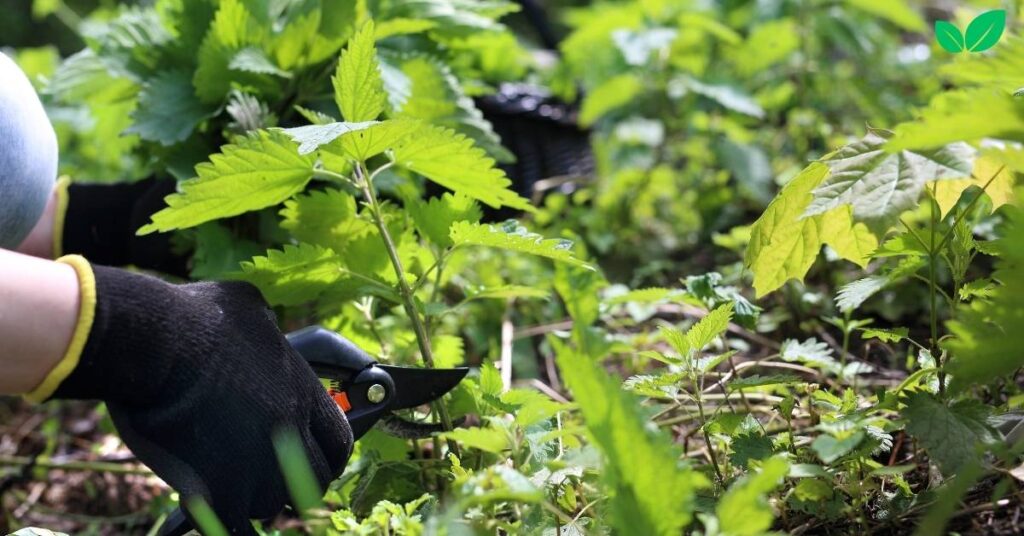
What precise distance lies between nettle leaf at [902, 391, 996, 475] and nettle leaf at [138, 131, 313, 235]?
0.61m

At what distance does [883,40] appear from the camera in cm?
237

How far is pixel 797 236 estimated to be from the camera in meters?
0.92

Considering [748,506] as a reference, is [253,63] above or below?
above

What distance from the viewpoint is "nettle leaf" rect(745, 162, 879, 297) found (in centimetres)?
90

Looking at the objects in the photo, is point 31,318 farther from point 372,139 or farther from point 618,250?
point 618,250

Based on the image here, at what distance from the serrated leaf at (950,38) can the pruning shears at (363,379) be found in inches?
22.7

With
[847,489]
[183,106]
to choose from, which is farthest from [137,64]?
[847,489]

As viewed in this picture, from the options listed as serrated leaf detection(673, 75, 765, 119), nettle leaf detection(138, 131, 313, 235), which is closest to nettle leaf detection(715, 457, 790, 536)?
nettle leaf detection(138, 131, 313, 235)

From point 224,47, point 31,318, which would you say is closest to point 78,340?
point 31,318

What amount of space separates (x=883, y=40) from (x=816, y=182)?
5.56 feet

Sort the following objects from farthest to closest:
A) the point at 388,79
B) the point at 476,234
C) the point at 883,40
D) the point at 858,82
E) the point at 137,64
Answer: the point at 883,40 < the point at 858,82 < the point at 137,64 < the point at 388,79 < the point at 476,234

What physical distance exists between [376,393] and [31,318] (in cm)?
32

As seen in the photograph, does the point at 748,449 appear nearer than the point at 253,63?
Yes

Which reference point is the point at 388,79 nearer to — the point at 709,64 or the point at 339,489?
the point at 339,489
